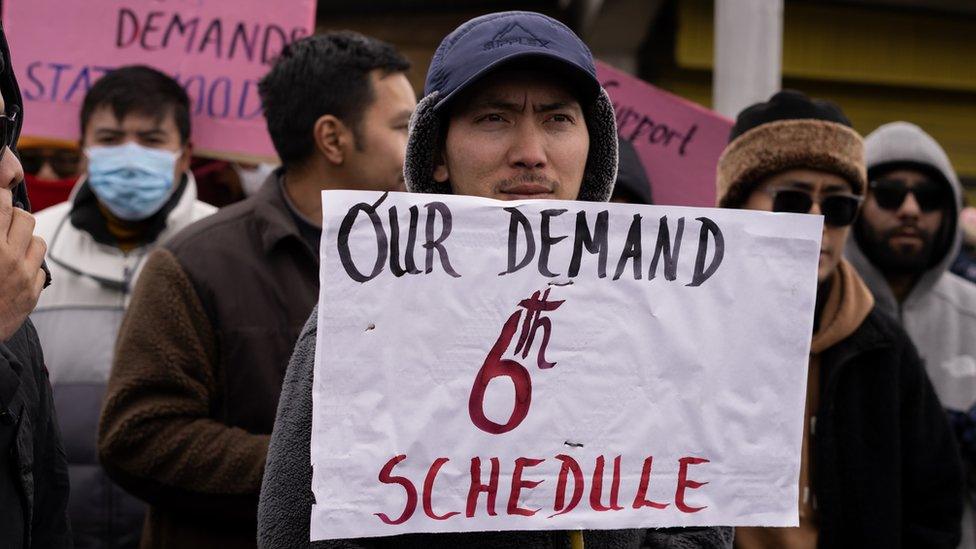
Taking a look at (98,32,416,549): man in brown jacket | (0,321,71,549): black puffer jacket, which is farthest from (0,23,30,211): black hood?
(98,32,416,549): man in brown jacket

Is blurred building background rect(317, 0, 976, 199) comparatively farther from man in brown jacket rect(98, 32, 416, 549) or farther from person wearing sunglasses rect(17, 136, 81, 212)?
man in brown jacket rect(98, 32, 416, 549)

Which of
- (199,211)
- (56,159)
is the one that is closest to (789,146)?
(199,211)

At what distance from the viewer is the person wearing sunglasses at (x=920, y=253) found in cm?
372

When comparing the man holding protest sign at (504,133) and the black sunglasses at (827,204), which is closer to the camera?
the man holding protest sign at (504,133)

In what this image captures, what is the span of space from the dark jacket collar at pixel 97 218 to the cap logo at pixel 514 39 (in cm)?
215

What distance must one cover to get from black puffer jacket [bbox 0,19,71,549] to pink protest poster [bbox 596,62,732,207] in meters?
2.76

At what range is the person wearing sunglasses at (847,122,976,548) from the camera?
3717 mm

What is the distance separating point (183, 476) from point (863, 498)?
1.75 m

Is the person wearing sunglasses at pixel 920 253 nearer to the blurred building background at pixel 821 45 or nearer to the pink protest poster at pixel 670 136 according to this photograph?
the pink protest poster at pixel 670 136

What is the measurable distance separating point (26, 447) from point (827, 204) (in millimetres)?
2195

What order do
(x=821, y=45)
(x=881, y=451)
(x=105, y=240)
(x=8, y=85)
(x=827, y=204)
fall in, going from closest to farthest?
(x=8, y=85)
(x=881, y=451)
(x=827, y=204)
(x=105, y=240)
(x=821, y=45)

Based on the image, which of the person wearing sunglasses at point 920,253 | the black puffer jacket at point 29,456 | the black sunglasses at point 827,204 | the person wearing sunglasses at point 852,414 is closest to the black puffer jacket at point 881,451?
the person wearing sunglasses at point 852,414

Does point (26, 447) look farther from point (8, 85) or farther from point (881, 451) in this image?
point (881, 451)

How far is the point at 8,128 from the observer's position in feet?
5.97
